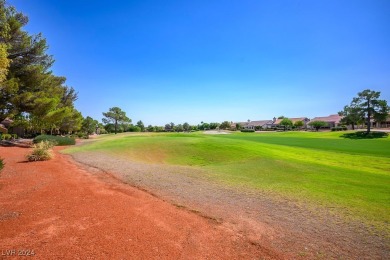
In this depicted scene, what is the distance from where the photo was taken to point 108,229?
19.3 ft

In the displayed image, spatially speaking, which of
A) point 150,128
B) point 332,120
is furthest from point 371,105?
point 150,128

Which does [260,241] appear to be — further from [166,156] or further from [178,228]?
[166,156]

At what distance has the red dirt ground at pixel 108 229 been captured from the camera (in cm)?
493

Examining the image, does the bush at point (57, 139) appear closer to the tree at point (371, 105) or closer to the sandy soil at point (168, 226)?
the sandy soil at point (168, 226)

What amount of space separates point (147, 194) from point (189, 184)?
239cm

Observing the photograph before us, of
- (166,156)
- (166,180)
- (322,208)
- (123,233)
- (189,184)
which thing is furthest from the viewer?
(166,156)

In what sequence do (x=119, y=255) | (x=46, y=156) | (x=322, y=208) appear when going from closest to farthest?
A: (x=119, y=255), (x=322, y=208), (x=46, y=156)

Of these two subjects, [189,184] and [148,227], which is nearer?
[148,227]

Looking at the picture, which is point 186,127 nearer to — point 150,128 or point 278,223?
point 150,128

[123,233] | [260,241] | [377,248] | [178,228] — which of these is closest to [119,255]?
[123,233]

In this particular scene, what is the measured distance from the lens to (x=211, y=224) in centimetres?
643

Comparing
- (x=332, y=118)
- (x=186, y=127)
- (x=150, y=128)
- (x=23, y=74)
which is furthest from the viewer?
(x=186, y=127)

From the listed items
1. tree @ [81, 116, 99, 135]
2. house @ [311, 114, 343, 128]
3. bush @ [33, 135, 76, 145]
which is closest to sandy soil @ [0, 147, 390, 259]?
bush @ [33, 135, 76, 145]

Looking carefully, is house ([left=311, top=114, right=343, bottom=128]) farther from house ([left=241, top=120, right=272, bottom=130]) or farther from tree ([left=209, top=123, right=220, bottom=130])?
tree ([left=209, top=123, right=220, bottom=130])
